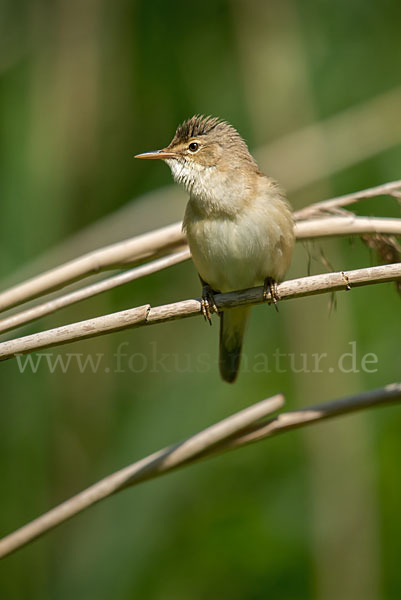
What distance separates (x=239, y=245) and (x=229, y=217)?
0.15m

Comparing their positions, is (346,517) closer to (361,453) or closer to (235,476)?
(361,453)

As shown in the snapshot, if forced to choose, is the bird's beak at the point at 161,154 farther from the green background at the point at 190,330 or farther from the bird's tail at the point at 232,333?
the bird's tail at the point at 232,333

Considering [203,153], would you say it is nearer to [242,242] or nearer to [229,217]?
[229,217]

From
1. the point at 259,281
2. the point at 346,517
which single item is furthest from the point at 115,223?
the point at 346,517

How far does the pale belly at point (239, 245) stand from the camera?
122 inches

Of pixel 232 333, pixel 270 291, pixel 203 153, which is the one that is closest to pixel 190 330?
pixel 232 333

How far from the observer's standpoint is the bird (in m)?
3.11

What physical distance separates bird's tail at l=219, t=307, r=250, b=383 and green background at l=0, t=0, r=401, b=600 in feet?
2.18

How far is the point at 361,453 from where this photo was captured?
3.91 metres

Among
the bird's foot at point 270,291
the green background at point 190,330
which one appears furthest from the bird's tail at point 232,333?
the green background at point 190,330

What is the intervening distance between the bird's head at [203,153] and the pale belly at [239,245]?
0.94 ft

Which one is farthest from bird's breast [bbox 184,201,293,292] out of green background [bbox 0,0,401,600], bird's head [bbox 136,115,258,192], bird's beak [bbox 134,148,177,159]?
green background [bbox 0,0,401,600]

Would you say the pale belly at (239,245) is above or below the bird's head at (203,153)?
below

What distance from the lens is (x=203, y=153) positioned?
3385 mm
